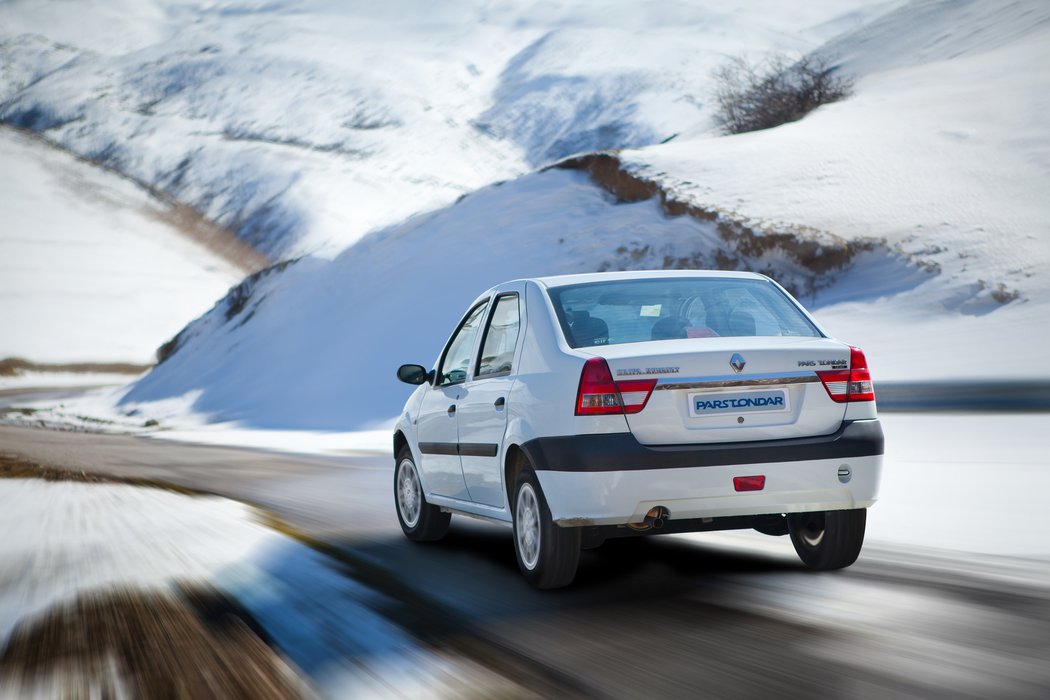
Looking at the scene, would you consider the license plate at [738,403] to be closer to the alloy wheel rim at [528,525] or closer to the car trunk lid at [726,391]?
the car trunk lid at [726,391]

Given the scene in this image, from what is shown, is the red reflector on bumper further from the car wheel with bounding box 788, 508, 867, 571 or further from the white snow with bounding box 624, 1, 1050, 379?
the white snow with bounding box 624, 1, 1050, 379

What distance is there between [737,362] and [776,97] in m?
48.6

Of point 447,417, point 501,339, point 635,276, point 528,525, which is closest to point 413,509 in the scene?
point 447,417

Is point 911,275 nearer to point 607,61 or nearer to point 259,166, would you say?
point 259,166

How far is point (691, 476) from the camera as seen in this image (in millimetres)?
6156

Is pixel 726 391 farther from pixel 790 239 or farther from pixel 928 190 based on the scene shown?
pixel 928 190

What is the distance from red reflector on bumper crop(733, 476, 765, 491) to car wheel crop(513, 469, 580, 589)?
35.2 inches

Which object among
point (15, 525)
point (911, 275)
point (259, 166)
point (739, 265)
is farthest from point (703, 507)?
point (259, 166)

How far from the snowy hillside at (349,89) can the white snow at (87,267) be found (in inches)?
163

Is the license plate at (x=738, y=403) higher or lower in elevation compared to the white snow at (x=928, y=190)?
lower

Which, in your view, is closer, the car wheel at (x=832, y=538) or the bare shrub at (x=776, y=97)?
the car wheel at (x=832, y=538)

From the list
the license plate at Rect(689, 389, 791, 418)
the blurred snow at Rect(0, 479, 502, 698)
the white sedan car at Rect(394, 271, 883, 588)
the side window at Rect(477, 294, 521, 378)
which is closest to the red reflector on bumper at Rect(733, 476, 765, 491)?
the white sedan car at Rect(394, 271, 883, 588)

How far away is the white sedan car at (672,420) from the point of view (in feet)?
20.3

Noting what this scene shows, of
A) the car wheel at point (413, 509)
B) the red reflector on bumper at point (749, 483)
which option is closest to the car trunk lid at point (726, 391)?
the red reflector on bumper at point (749, 483)
